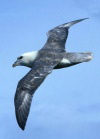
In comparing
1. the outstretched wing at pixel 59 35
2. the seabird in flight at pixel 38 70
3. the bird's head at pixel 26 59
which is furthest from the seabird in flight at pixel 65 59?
the outstretched wing at pixel 59 35

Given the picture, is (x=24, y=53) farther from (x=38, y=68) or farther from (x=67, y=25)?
(x=67, y=25)

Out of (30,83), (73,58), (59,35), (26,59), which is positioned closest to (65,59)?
(73,58)

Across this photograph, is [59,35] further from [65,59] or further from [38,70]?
[38,70]

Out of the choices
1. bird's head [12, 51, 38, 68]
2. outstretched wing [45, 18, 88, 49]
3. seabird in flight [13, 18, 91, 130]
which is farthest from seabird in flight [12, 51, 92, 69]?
outstretched wing [45, 18, 88, 49]

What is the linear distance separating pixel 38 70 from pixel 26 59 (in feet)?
5.27

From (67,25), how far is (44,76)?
5.67 metres

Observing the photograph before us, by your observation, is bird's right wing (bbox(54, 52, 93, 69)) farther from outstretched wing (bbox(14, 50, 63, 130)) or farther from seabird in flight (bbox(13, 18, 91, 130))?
outstretched wing (bbox(14, 50, 63, 130))

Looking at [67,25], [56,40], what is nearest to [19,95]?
[56,40]

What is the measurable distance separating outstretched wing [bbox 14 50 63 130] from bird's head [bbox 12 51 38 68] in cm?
34

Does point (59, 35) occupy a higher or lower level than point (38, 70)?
lower

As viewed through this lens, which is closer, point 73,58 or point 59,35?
point 73,58

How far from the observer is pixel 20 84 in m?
19.1

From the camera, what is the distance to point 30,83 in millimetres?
19016

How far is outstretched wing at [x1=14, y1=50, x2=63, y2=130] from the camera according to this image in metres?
18.1
